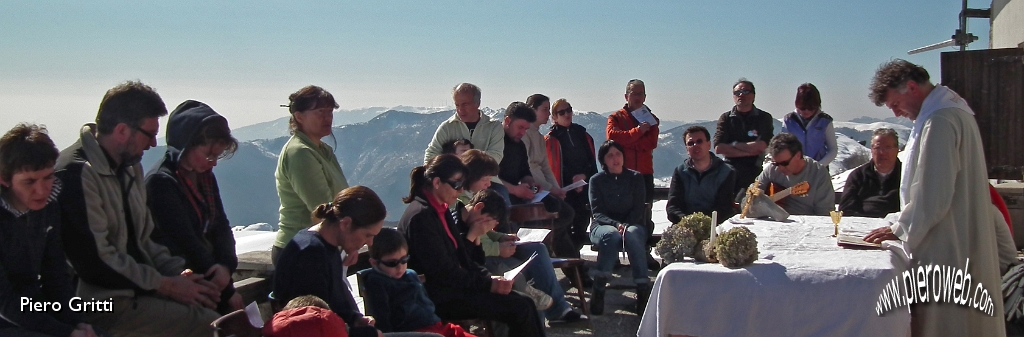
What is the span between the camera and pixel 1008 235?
4.84m

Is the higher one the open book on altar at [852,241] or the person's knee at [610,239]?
the open book on altar at [852,241]

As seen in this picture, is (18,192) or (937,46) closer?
(18,192)

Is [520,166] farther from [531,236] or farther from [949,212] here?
[949,212]

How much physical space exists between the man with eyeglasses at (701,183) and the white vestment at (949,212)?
2.38 metres

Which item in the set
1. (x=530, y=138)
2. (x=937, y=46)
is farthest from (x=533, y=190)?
(x=937, y=46)

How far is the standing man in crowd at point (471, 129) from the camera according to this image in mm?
6234

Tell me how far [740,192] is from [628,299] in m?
1.32

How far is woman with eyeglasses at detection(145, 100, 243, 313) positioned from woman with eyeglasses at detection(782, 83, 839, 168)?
4.96m

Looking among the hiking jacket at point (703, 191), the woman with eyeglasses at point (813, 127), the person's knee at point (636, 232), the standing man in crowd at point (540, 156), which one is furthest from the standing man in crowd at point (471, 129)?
the woman with eyeglasses at point (813, 127)

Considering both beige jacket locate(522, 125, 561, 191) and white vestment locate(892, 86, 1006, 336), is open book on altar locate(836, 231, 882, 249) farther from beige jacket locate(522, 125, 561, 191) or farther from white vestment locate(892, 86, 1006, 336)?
beige jacket locate(522, 125, 561, 191)

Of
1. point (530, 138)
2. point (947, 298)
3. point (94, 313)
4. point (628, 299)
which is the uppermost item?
point (530, 138)

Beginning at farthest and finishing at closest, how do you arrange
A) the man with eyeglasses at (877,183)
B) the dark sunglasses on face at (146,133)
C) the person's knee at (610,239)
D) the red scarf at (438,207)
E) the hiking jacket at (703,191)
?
the hiking jacket at (703,191) → the person's knee at (610,239) → the man with eyeglasses at (877,183) → the red scarf at (438,207) → the dark sunglasses on face at (146,133)

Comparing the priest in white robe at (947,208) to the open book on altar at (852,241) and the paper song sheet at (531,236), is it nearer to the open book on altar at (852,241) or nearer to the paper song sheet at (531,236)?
the open book on altar at (852,241)

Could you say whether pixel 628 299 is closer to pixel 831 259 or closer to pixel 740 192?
pixel 740 192
